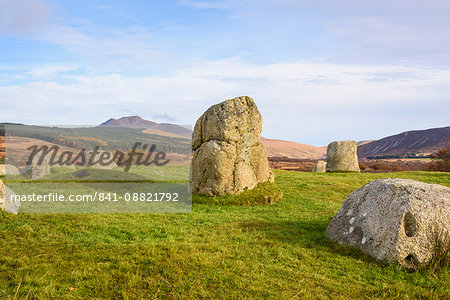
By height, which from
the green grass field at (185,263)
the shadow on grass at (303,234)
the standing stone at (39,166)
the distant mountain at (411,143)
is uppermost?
the distant mountain at (411,143)

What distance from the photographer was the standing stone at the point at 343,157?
103ft

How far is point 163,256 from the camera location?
694 centimetres

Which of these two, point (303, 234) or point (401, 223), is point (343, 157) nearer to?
point (303, 234)

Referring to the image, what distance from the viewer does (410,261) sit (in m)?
7.13

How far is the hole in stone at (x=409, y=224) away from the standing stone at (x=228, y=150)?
840 cm

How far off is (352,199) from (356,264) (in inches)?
82.6

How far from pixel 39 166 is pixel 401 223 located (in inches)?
864

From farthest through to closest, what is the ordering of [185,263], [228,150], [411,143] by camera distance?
[411,143] < [228,150] < [185,263]

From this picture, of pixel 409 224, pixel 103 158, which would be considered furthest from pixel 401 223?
pixel 103 158

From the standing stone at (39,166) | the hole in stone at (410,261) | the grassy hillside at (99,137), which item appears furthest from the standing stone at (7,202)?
the hole in stone at (410,261)

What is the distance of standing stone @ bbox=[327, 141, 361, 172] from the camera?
3125 centimetres

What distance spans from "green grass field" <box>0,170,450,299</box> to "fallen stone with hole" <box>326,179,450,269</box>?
0.34 m

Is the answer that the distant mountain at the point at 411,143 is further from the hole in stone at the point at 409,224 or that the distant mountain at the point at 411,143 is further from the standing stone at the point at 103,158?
the hole in stone at the point at 409,224
